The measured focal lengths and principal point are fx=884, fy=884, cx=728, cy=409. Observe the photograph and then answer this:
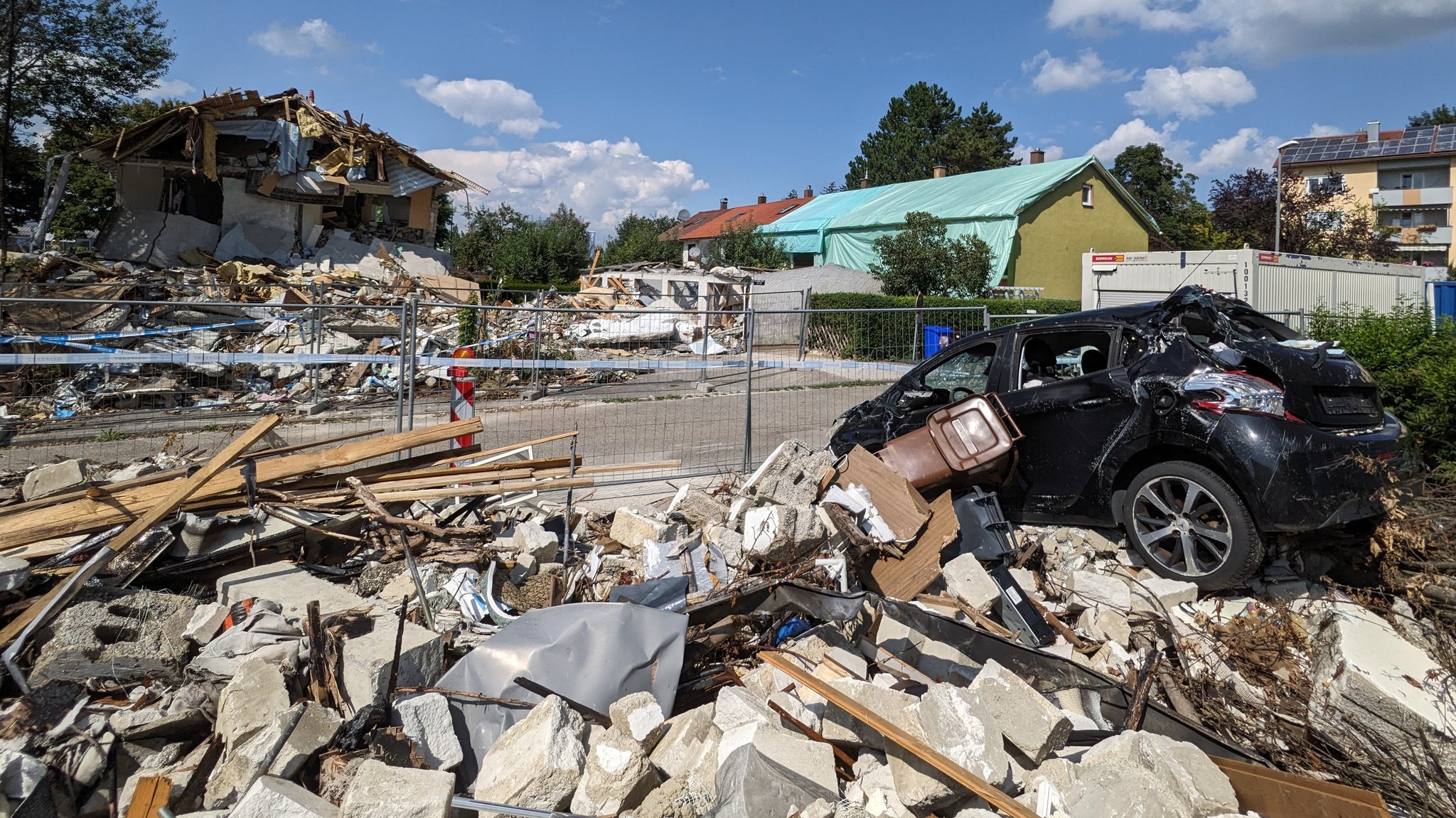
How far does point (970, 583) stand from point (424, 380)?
968 cm

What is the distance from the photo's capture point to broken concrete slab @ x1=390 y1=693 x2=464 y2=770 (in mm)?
3516

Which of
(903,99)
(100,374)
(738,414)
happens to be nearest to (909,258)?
(738,414)

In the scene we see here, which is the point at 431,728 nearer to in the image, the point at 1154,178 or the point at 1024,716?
the point at 1024,716

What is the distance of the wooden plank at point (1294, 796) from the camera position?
3.17 meters

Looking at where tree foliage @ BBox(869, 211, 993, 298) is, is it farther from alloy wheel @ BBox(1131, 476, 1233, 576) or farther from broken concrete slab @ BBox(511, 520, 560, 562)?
broken concrete slab @ BBox(511, 520, 560, 562)

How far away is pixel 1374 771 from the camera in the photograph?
3.66 metres

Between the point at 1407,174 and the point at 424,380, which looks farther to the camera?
the point at 1407,174

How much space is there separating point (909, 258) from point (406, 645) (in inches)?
991

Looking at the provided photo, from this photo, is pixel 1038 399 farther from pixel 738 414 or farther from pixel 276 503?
pixel 738 414

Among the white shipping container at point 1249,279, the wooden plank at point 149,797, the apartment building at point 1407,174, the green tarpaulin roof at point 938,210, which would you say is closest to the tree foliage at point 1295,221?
the green tarpaulin roof at point 938,210

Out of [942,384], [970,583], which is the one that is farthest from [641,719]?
[942,384]

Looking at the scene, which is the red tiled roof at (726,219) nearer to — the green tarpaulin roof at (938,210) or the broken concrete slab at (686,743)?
the green tarpaulin roof at (938,210)

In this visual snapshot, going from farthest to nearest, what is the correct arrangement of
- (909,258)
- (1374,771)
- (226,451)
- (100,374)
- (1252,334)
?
(909,258)
(100,374)
(1252,334)
(226,451)
(1374,771)

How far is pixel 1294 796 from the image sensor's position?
328cm
